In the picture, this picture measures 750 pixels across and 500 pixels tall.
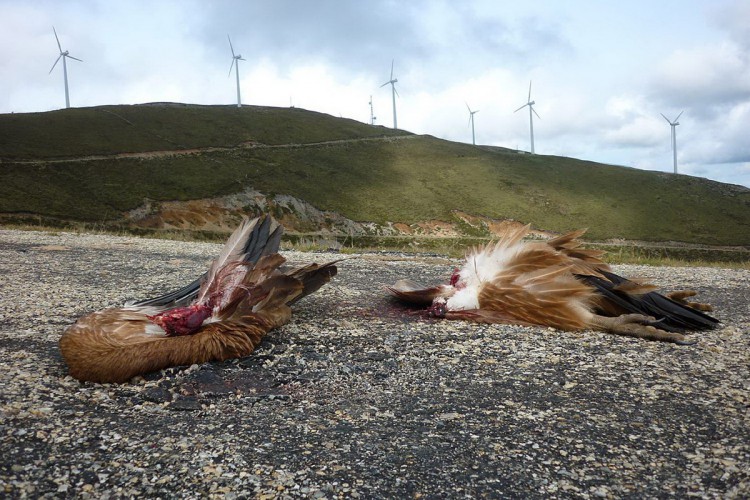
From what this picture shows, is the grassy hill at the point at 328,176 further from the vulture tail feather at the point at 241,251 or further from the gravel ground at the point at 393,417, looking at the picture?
the gravel ground at the point at 393,417

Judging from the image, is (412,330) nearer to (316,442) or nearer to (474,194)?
(316,442)

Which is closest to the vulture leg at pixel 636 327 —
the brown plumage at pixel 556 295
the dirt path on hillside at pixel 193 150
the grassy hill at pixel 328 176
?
the brown plumage at pixel 556 295

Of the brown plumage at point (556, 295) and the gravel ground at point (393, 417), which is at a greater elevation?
the brown plumage at point (556, 295)

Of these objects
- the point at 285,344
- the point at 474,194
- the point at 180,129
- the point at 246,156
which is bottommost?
the point at 285,344

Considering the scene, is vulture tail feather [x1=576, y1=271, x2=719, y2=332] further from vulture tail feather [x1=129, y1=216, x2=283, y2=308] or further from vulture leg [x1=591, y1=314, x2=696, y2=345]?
vulture tail feather [x1=129, y1=216, x2=283, y2=308]

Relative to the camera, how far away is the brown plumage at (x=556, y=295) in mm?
5984

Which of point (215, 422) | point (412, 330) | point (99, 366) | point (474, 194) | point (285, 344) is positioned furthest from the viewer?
point (474, 194)

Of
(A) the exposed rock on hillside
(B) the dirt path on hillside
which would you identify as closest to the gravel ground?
(A) the exposed rock on hillside

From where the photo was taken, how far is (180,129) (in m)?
72.4

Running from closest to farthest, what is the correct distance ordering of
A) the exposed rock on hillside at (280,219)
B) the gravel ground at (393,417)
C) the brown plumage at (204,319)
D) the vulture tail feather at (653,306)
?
the gravel ground at (393,417) < the brown plumage at (204,319) < the vulture tail feather at (653,306) < the exposed rock on hillside at (280,219)

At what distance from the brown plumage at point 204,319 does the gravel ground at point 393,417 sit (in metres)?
0.16

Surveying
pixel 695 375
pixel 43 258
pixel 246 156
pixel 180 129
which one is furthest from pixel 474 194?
pixel 695 375

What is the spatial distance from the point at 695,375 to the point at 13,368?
5578 millimetres

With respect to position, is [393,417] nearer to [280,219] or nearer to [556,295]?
[556,295]
